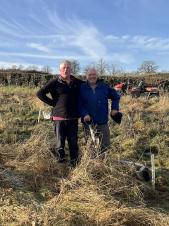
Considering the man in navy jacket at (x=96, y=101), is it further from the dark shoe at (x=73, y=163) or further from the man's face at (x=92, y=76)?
the dark shoe at (x=73, y=163)

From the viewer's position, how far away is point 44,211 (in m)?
4.68

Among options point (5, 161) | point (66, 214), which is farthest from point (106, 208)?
point (5, 161)

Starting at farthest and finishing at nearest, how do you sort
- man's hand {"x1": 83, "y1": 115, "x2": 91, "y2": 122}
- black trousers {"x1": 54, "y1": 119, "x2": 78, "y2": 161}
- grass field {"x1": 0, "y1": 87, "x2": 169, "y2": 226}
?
1. black trousers {"x1": 54, "y1": 119, "x2": 78, "y2": 161}
2. man's hand {"x1": 83, "y1": 115, "x2": 91, "y2": 122}
3. grass field {"x1": 0, "y1": 87, "x2": 169, "y2": 226}

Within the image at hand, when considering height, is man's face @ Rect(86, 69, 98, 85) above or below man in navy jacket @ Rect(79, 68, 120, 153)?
above

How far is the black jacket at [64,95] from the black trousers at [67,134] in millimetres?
124

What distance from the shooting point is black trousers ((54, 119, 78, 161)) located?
6582 mm

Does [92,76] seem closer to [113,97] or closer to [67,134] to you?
[113,97]

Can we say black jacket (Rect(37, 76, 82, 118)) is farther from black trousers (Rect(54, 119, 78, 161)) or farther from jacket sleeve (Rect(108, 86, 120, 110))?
jacket sleeve (Rect(108, 86, 120, 110))

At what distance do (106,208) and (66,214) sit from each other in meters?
0.45

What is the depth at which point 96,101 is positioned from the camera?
641 centimetres

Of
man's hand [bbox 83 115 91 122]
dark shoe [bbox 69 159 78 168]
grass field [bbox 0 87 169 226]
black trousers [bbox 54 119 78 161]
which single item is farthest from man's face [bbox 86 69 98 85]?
dark shoe [bbox 69 159 78 168]

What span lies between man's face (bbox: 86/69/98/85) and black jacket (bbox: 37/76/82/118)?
0.70 feet

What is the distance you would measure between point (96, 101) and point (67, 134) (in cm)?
69

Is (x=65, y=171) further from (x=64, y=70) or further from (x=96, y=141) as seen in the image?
(x=64, y=70)
